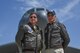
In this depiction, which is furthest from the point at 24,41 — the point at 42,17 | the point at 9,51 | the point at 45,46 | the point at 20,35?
the point at 9,51

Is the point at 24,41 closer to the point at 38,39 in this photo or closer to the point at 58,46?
the point at 38,39

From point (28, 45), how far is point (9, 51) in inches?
709

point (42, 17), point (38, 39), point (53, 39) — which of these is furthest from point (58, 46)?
point (42, 17)

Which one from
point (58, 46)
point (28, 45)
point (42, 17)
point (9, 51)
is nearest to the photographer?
point (28, 45)

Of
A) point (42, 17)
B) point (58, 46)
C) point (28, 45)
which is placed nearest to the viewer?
point (28, 45)

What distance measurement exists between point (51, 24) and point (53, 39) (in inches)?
21.1

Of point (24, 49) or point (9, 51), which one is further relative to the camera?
point (9, 51)

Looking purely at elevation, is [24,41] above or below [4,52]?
above

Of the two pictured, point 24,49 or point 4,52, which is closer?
point 24,49

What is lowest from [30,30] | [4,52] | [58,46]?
[4,52]

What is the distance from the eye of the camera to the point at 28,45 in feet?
26.4

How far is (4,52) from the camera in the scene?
1051 inches

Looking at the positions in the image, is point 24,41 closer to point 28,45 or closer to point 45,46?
point 28,45

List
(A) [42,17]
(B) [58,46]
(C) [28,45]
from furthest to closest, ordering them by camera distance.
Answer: (A) [42,17] → (B) [58,46] → (C) [28,45]
